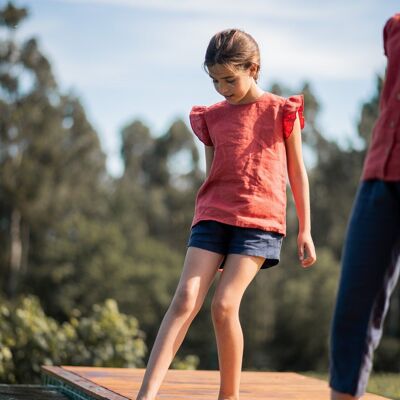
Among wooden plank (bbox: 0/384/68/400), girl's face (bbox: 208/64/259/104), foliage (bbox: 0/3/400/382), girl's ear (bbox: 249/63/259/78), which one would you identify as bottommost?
foliage (bbox: 0/3/400/382)

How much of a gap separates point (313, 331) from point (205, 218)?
29171 mm

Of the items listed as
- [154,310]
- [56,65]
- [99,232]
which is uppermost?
[56,65]

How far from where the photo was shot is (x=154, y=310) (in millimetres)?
34344

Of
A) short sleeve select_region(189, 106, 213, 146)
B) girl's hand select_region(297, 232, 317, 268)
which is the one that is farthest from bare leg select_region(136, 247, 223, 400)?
short sleeve select_region(189, 106, 213, 146)

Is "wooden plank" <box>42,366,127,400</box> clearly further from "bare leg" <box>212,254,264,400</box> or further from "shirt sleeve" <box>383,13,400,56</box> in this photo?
"shirt sleeve" <box>383,13,400,56</box>

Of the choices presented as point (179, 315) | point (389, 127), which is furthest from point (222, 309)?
point (389, 127)

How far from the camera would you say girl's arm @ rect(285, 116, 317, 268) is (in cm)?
329

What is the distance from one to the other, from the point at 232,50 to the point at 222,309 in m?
0.91

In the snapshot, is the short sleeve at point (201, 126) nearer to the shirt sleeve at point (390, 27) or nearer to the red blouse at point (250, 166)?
the red blouse at point (250, 166)

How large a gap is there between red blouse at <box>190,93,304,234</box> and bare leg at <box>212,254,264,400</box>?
142 mm

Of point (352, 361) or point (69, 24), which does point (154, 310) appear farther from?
point (352, 361)

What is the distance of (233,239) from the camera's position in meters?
3.29

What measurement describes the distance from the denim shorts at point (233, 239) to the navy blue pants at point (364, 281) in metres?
0.84

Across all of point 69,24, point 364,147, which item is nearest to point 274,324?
point 364,147
